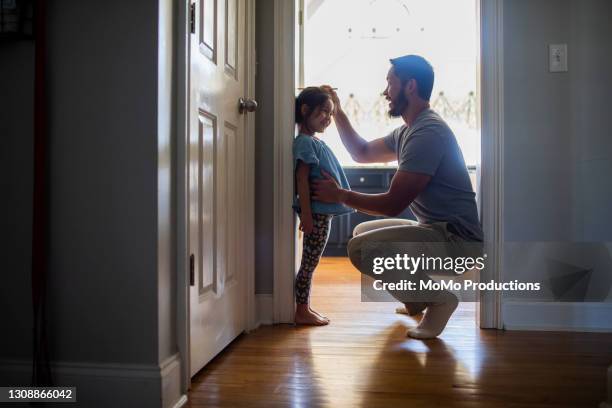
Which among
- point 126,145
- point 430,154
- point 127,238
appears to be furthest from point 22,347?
point 430,154

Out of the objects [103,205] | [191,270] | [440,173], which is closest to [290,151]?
[440,173]

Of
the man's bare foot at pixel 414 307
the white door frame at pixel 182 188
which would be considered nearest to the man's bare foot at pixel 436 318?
the man's bare foot at pixel 414 307

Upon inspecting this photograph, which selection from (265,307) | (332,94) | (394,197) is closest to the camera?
(394,197)

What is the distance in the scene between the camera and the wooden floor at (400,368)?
142 cm

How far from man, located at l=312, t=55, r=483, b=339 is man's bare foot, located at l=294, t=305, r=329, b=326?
0.29 m

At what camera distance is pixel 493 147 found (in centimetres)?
227

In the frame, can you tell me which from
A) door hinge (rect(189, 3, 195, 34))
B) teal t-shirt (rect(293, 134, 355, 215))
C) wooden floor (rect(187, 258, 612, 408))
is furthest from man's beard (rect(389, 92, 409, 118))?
door hinge (rect(189, 3, 195, 34))

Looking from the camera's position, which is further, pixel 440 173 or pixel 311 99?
pixel 311 99

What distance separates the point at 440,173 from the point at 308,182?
55 cm

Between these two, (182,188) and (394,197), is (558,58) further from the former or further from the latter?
(182,188)

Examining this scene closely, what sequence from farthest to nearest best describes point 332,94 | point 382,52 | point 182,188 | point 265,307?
point 382,52 → point 332,94 → point 265,307 → point 182,188

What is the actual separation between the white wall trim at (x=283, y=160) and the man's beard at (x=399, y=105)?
43 centimetres

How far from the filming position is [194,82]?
1572 millimetres

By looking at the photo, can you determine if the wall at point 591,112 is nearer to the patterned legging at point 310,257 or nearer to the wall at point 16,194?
the patterned legging at point 310,257
